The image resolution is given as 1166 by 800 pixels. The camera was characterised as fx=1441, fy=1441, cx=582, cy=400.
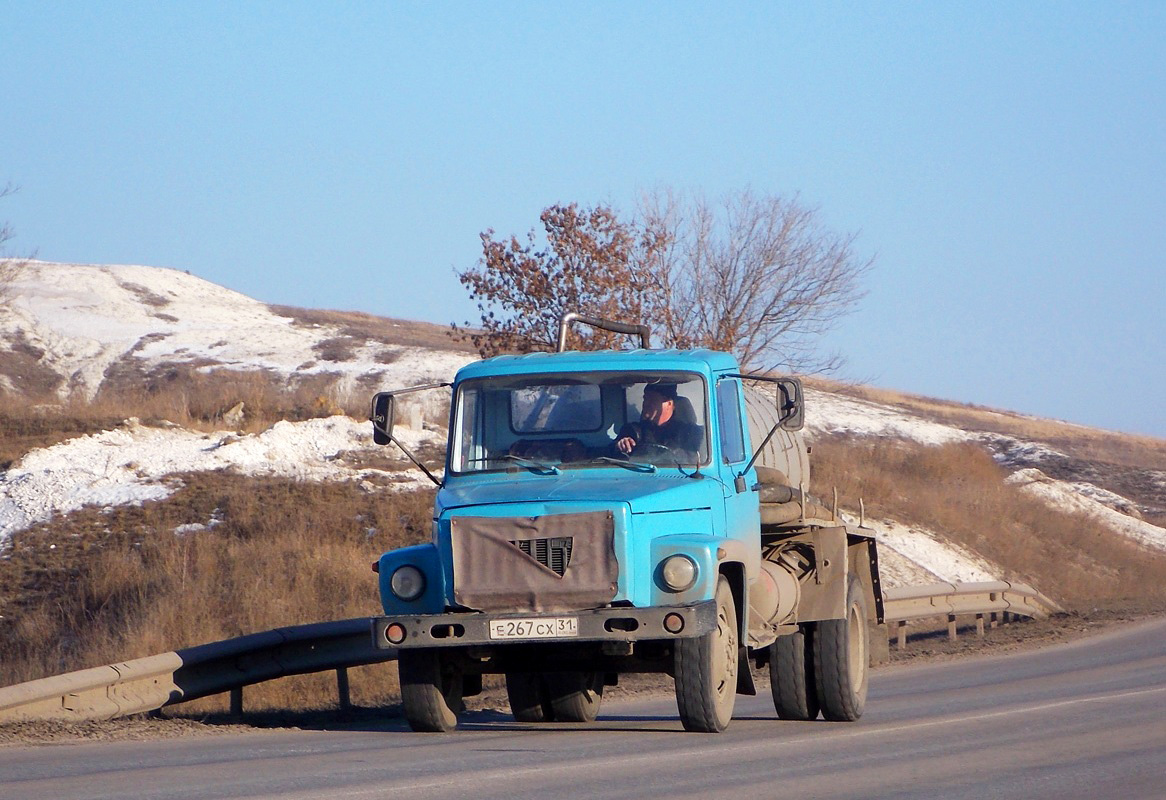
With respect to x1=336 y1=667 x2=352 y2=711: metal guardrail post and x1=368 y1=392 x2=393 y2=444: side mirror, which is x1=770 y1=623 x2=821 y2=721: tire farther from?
x1=336 y1=667 x2=352 y2=711: metal guardrail post

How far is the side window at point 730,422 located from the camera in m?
10.6

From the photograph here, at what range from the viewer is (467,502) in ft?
31.9

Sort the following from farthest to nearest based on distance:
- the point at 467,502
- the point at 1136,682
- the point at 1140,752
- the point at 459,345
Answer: the point at 459,345, the point at 1136,682, the point at 467,502, the point at 1140,752

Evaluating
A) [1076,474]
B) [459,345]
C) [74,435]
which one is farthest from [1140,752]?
[459,345]

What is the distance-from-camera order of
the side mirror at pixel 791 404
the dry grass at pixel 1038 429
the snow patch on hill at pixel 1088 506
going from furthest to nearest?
1. the dry grass at pixel 1038 429
2. the snow patch on hill at pixel 1088 506
3. the side mirror at pixel 791 404

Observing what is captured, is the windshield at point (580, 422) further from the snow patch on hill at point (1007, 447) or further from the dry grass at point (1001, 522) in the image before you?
the snow patch on hill at point (1007, 447)

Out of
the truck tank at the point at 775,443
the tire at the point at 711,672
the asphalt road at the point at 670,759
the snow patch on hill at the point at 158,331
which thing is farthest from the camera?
the snow patch on hill at the point at 158,331

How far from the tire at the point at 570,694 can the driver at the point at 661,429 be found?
2117 millimetres

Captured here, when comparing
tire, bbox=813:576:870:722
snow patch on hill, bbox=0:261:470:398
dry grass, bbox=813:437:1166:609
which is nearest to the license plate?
tire, bbox=813:576:870:722

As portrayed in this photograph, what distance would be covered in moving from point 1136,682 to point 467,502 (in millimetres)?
7487

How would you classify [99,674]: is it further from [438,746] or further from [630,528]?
[630,528]

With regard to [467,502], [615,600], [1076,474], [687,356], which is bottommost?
[1076,474]

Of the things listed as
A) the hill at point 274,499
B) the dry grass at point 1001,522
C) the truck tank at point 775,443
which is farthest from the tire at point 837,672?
the dry grass at point 1001,522

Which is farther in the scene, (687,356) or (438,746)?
(687,356)
